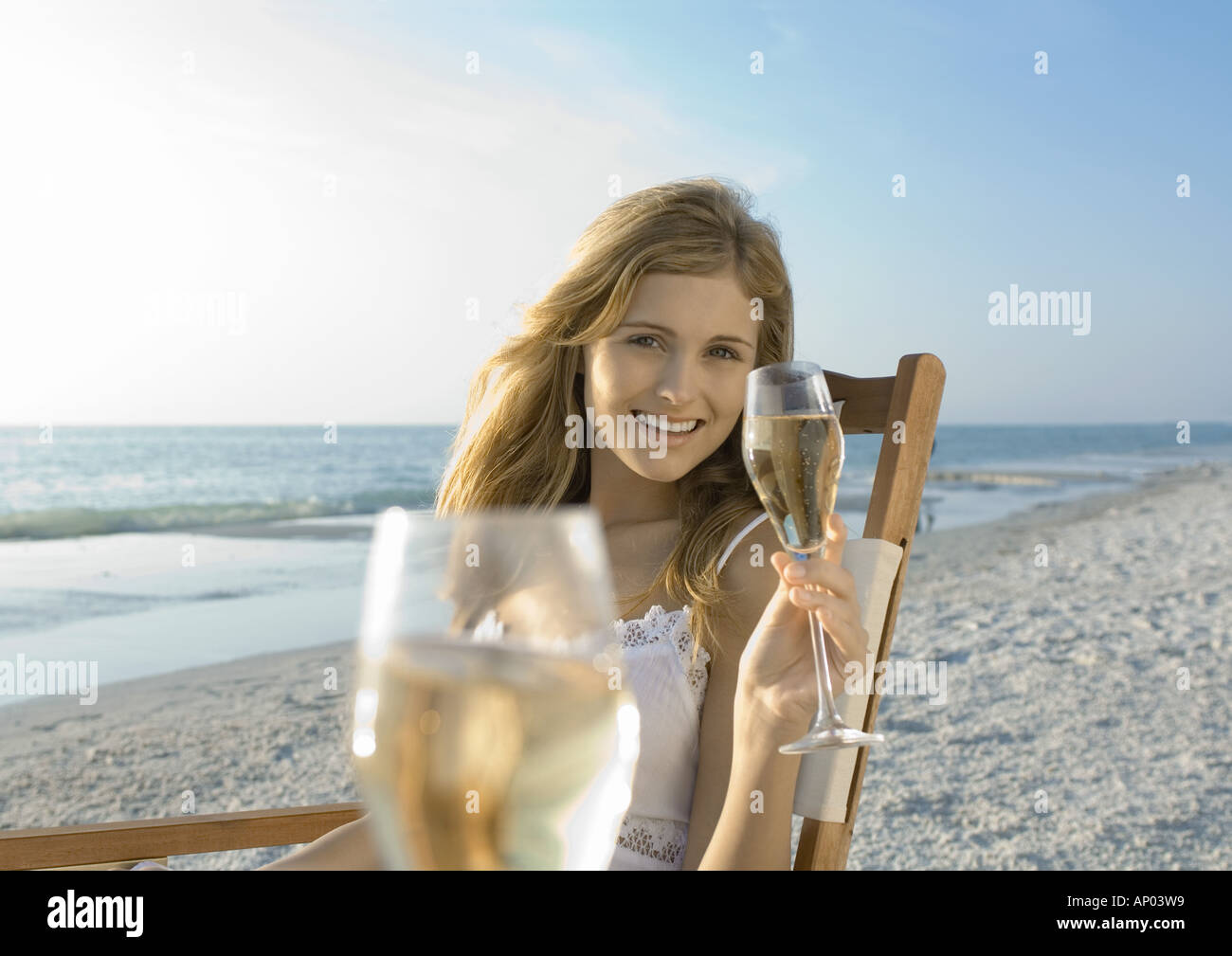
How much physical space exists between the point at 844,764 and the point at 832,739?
675mm

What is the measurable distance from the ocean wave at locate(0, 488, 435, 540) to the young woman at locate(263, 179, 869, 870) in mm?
16185

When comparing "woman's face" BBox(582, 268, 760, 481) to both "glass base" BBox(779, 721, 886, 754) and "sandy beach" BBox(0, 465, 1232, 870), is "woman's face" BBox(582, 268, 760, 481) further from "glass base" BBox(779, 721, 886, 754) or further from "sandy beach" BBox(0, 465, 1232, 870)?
"sandy beach" BBox(0, 465, 1232, 870)

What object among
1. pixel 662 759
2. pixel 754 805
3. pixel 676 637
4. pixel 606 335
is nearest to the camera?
pixel 754 805

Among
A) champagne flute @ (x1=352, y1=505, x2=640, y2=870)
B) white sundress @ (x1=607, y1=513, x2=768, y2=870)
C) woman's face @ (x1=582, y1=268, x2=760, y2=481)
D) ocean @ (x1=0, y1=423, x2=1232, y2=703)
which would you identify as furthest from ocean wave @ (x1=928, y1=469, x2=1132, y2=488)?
champagne flute @ (x1=352, y1=505, x2=640, y2=870)

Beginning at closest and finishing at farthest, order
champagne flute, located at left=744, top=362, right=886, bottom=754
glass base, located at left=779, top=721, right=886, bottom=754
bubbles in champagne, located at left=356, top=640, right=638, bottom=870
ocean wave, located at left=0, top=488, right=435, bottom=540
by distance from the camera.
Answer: bubbles in champagne, located at left=356, top=640, right=638, bottom=870 → glass base, located at left=779, top=721, right=886, bottom=754 → champagne flute, located at left=744, top=362, right=886, bottom=754 → ocean wave, located at left=0, top=488, right=435, bottom=540

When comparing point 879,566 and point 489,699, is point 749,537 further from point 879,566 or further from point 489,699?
point 489,699

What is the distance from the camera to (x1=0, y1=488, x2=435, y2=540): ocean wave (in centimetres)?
1947

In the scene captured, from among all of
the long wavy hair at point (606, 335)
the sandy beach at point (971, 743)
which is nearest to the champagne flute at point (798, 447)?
the long wavy hair at point (606, 335)

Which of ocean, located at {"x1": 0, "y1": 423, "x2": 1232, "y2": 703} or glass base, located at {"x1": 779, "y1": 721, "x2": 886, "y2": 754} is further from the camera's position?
ocean, located at {"x1": 0, "y1": 423, "x2": 1232, "y2": 703}

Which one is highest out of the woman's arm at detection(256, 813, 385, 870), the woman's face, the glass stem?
the woman's face

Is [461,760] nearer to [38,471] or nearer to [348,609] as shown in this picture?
[348,609]

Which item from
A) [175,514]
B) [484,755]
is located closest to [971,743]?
[484,755]

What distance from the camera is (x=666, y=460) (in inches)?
88.4

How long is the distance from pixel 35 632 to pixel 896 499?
11.1 m
